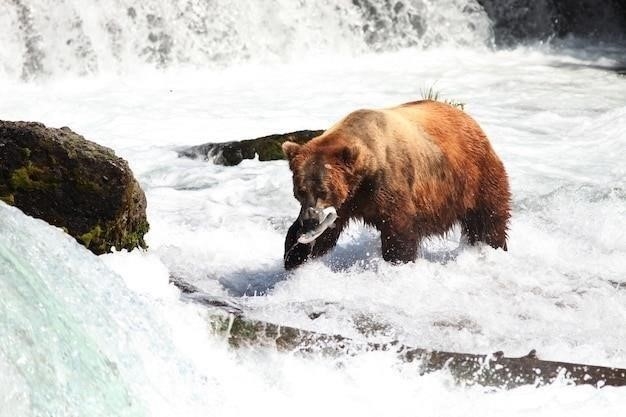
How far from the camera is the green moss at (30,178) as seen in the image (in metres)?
5.64

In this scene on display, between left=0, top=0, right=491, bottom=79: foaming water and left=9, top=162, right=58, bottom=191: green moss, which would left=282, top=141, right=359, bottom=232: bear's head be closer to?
left=9, top=162, right=58, bottom=191: green moss

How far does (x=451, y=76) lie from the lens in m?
16.6

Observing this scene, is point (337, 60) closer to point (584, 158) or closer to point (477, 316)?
point (584, 158)

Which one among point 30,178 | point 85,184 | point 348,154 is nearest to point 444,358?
point 348,154

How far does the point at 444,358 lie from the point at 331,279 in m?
1.28

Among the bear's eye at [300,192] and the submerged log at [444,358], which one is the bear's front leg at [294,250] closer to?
the bear's eye at [300,192]

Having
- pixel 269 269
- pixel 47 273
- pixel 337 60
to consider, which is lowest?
pixel 337 60

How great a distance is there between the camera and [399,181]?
5.99 m

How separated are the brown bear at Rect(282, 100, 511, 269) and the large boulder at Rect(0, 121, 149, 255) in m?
0.91

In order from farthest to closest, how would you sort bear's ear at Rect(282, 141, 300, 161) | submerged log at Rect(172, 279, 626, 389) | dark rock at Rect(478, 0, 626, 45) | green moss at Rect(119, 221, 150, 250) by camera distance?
dark rock at Rect(478, 0, 626, 45) → green moss at Rect(119, 221, 150, 250) → bear's ear at Rect(282, 141, 300, 161) → submerged log at Rect(172, 279, 626, 389)

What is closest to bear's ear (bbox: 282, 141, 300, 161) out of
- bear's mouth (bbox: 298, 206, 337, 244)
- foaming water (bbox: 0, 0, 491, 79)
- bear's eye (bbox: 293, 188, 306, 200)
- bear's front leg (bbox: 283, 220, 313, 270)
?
bear's eye (bbox: 293, 188, 306, 200)

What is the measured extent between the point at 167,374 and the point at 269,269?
6.53 feet

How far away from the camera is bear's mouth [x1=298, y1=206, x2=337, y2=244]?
570 cm

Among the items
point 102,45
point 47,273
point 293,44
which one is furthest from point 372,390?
point 293,44
